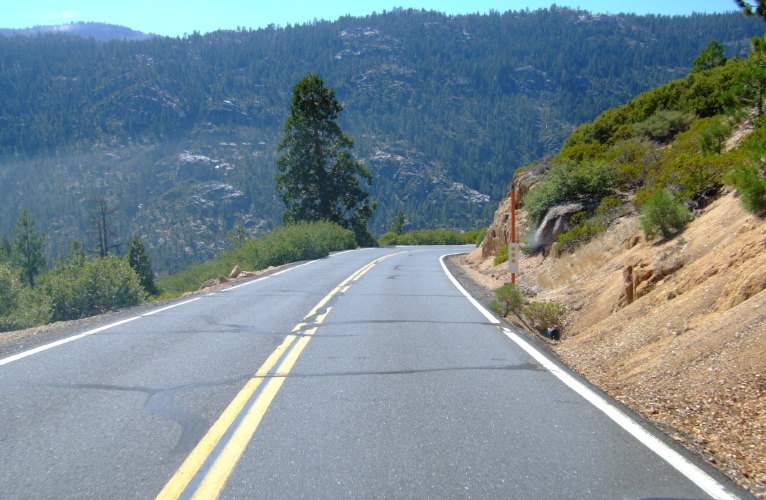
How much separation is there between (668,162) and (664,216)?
514 cm

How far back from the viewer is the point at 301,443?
4262mm

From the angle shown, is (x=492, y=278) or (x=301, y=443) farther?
(x=492, y=278)

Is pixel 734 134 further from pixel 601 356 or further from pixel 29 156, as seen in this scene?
pixel 29 156

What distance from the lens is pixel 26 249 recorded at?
6956 cm

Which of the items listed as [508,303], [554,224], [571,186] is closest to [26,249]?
[554,224]

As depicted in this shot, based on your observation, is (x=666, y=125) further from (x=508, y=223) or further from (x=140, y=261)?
(x=140, y=261)

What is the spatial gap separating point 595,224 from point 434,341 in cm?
885

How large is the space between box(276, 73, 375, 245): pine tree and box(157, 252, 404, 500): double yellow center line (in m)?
44.6

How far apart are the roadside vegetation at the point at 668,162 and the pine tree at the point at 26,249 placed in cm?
6781

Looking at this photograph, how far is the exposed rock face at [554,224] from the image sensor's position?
1677cm

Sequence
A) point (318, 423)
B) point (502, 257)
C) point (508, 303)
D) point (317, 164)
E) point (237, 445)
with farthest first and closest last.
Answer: point (317, 164)
point (502, 257)
point (508, 303)
point (318, 423)
point (237, 445)

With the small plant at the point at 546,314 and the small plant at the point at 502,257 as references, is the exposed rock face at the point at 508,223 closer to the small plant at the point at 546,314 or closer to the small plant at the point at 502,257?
the small plant at the point at 502,257

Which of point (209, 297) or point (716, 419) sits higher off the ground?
point (716, 419)

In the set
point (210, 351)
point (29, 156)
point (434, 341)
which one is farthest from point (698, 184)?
point (29, 156)
